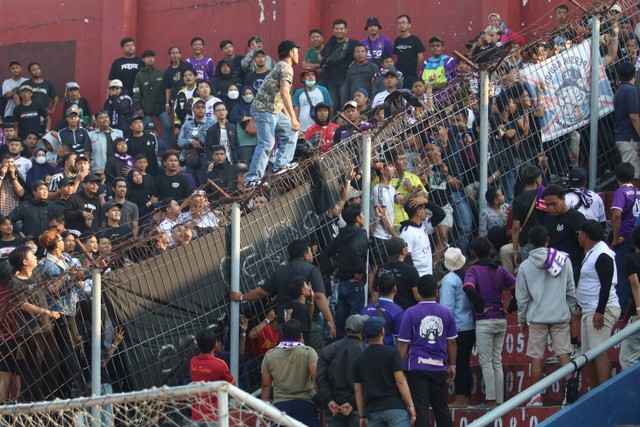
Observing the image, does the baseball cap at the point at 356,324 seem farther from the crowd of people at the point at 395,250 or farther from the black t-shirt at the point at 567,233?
the black t-shirt at the point at 567,233

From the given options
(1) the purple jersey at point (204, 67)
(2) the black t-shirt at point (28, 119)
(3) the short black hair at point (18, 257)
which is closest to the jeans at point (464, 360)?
(3) the short black hair at point (18, 257)

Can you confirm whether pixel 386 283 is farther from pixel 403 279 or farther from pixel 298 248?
pixel 298 248

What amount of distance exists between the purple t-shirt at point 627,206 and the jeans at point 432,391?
2615mm

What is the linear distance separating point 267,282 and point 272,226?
76 cm

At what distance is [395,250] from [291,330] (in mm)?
1489

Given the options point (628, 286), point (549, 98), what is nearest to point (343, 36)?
point (549, 98)

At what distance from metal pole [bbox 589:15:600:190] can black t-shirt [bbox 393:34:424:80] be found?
5092 millimetres

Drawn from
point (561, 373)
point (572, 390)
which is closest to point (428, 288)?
point (561, 373)

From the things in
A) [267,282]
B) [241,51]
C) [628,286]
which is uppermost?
[241,51]

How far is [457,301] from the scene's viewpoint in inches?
482

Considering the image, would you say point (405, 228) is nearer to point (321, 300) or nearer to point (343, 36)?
point (321, 300)

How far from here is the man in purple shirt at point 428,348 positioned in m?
11.3

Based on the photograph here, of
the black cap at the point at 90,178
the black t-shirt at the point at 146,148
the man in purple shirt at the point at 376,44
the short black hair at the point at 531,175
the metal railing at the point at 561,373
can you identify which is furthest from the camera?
the man in purple shirt at the point at 376,44

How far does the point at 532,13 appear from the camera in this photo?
19.8m
